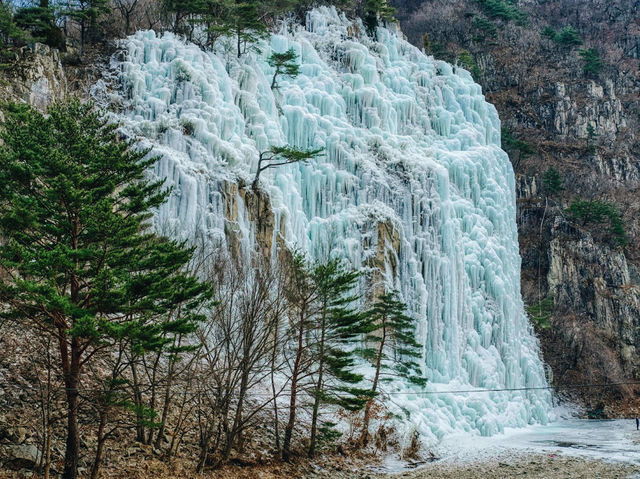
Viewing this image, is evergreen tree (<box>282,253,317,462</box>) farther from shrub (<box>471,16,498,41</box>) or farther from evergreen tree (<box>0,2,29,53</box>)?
shrub (<box>471,16,498,41</box>)

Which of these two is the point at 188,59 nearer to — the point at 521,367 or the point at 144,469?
the point at 144,469

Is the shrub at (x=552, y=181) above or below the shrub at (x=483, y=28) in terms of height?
below

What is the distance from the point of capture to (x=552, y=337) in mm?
35344

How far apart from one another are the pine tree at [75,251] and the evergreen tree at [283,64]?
51.3ft

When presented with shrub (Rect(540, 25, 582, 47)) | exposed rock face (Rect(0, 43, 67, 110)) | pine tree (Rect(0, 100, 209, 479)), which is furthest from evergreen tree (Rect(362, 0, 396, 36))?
shrub (Rect(540, 25, 582, 47))

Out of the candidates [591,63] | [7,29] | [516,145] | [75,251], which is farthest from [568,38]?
[75,251]

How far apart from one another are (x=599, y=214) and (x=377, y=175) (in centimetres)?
2098

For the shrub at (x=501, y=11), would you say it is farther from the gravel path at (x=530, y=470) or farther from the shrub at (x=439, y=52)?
the gravel path at (x=530, y=470)

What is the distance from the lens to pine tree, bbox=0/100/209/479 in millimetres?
9086

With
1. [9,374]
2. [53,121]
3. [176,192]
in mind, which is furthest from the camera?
[176,192]

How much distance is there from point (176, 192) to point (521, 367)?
18.6m

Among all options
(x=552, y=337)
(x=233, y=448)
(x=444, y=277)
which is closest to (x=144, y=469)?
(x=233, y=448)

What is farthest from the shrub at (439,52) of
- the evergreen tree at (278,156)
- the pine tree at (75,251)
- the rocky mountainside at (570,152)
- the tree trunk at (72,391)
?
the tree trunk at (72,391)

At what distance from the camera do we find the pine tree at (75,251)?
909cm
